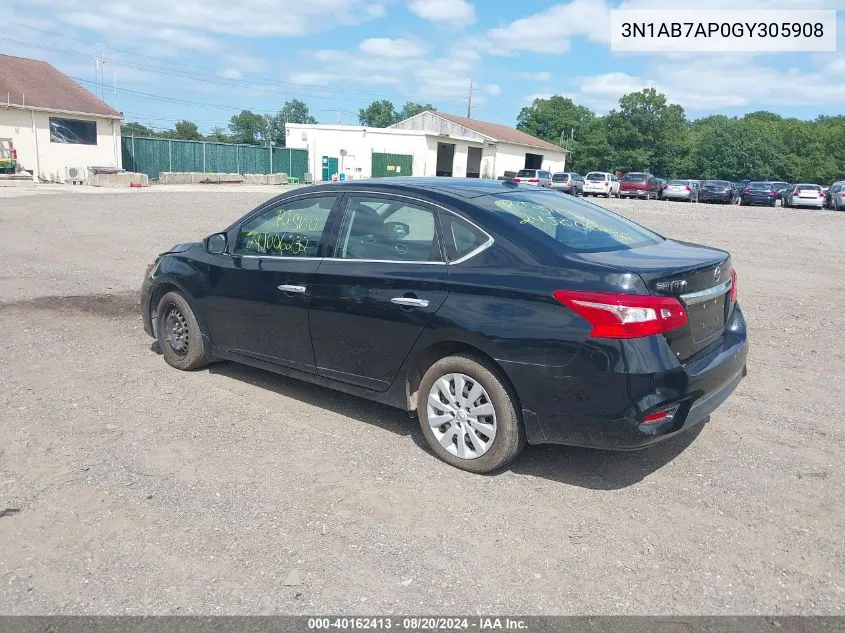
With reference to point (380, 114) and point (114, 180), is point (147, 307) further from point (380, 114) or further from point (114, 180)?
point (380, 114)

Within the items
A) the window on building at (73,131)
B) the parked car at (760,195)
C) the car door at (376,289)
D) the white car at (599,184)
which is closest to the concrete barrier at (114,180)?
the window on building at (73,131)

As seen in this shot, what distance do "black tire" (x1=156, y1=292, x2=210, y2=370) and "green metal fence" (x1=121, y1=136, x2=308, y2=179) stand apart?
1415 inches

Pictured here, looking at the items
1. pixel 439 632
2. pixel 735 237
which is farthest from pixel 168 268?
pixel 735 237

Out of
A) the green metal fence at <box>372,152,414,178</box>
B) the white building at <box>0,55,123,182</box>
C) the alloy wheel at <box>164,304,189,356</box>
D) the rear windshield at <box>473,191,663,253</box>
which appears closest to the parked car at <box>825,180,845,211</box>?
the green metal fence at <box>372,152,414,178</box>

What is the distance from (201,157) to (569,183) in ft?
71.8

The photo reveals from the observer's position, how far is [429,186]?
15.1ft

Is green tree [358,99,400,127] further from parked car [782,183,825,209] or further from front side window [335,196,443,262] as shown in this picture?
front side window [335,196,443,262]

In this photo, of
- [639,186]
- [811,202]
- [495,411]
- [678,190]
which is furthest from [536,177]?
[495,411]

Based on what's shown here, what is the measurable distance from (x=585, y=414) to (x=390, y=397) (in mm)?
1346

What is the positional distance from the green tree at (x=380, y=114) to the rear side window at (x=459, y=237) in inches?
4377

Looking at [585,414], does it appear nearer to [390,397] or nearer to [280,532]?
[390,397]

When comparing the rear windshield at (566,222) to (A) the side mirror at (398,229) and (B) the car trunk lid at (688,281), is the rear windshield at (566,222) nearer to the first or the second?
(B) the car trunk lid at (688,281)

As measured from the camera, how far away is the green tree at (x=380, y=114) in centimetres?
11194

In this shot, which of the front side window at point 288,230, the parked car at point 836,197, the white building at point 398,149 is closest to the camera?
the front side window at point 288,230
